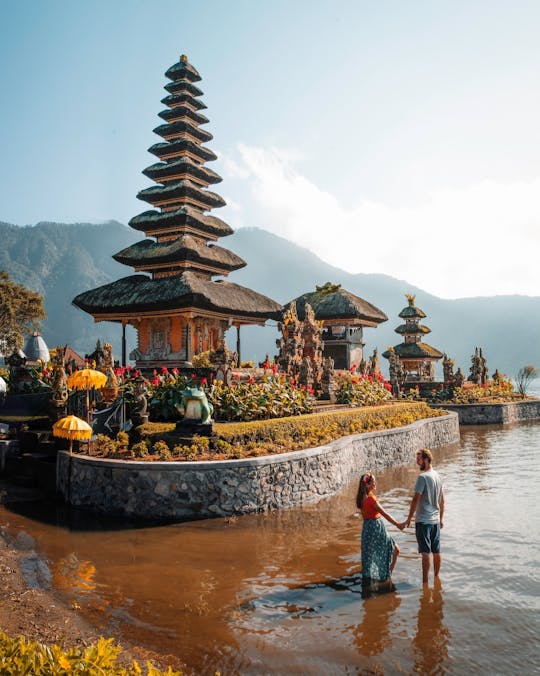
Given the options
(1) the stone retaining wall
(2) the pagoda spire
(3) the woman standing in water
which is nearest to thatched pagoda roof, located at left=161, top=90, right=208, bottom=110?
(2) the pagoda spire

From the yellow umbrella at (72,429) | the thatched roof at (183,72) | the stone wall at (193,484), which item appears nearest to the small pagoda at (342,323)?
the thatched roof at (183,72)

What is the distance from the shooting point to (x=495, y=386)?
45125 mm

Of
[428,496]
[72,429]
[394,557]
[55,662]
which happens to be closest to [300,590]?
[394,557]

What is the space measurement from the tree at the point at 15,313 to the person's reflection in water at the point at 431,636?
4104cm

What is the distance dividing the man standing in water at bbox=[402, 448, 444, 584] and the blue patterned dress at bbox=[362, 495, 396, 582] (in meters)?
0.46

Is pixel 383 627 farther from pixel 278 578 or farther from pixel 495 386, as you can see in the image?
pixel 495 386

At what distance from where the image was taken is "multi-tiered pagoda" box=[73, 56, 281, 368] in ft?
89.9

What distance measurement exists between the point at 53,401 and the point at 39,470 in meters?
2.23

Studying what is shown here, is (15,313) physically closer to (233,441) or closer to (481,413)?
(481,413)

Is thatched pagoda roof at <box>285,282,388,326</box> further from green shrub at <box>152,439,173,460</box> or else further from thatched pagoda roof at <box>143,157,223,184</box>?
green shrub at <box>152,439,173,460</box>

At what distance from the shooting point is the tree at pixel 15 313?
43.2 meters

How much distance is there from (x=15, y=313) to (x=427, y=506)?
1664 inches

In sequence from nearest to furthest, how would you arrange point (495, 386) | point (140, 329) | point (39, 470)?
1. point (39, 470)
2. point (140, 329)
3. point (495, 386)

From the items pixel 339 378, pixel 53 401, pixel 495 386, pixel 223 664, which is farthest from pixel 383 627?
pixel 495 386
